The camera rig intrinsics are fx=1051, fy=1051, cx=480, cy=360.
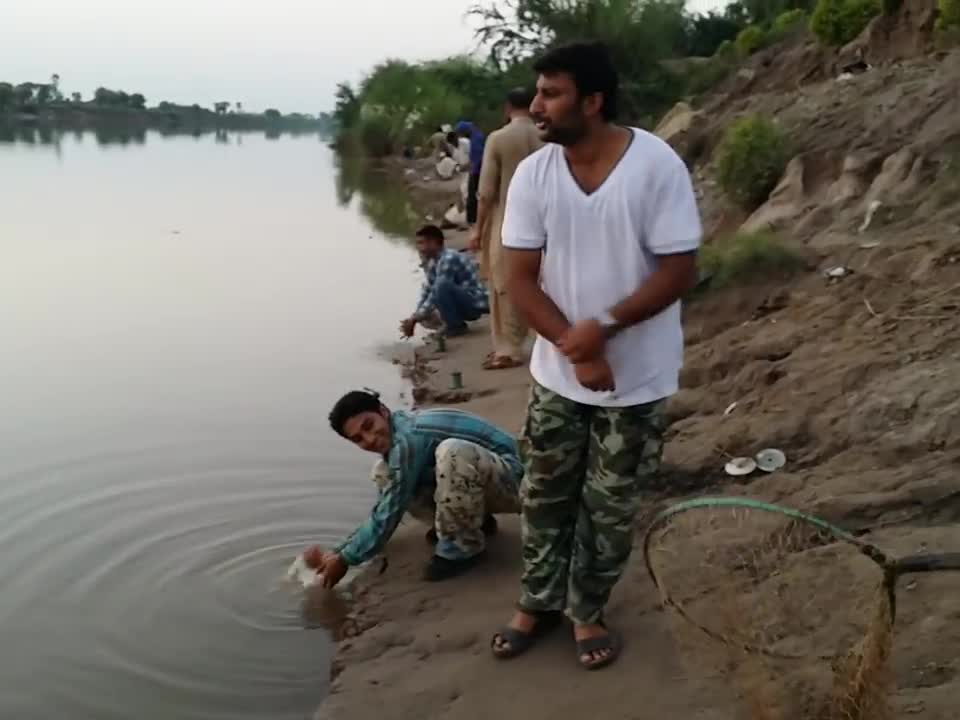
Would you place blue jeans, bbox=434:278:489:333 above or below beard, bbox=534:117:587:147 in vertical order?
below

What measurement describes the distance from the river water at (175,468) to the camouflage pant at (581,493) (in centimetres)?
104

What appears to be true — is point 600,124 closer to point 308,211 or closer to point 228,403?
point 228,403

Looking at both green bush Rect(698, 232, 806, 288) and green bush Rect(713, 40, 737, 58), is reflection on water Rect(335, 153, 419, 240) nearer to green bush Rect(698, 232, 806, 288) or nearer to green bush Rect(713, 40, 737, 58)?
green bush Rect(713, 40, 737, 58)

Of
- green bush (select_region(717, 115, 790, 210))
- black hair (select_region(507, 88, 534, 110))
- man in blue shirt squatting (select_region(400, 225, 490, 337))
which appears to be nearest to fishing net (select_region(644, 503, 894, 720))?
black hair (select_region(507, 88, 534, 110))

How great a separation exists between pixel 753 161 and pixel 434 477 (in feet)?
18.1

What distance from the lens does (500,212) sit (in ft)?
22.5

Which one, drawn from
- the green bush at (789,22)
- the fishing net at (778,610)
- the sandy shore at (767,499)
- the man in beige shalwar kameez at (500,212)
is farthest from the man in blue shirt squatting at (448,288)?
the green bush at (789,22)

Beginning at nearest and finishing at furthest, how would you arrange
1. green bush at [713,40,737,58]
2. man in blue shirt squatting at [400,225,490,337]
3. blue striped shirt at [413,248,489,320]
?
man in blue shirt squatting at [400,225,490,337], blue striped shirt at [413,248,489,320], green bush at [713,40,737,58]

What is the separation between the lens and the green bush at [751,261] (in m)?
6.44

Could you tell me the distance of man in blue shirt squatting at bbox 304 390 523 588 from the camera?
12.7 feet

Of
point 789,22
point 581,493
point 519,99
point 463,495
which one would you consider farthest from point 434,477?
point 789,22

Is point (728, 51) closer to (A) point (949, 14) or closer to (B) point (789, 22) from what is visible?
(B) point (789, 22)

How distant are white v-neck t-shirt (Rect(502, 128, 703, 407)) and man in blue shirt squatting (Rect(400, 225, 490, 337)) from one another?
5.22m

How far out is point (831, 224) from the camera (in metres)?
7.06
